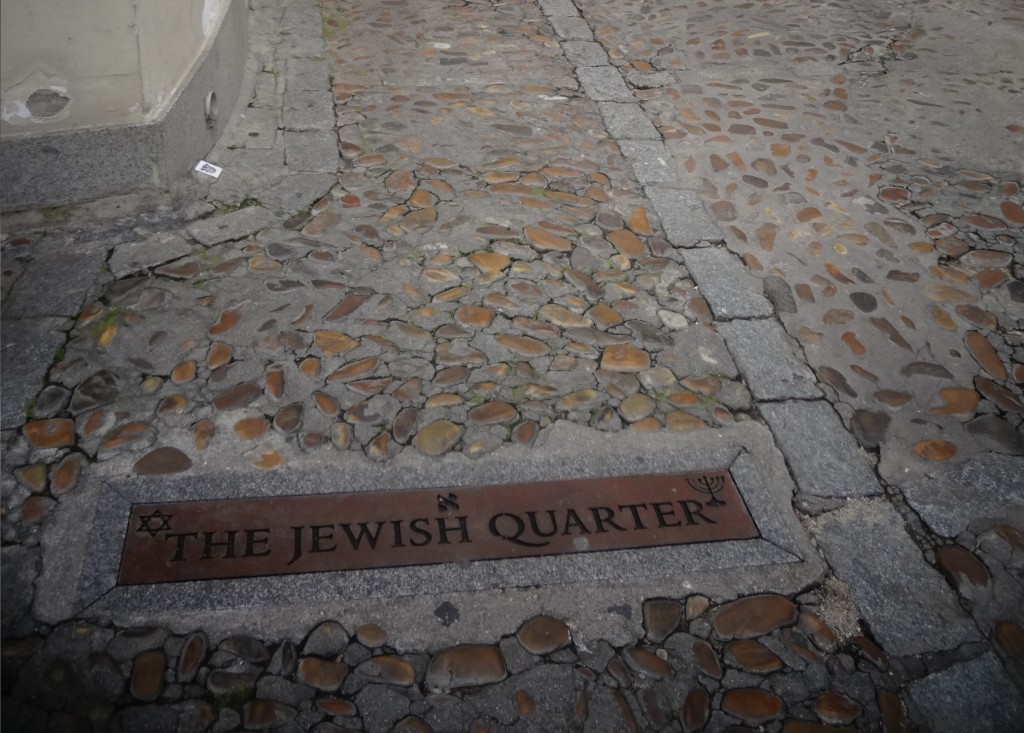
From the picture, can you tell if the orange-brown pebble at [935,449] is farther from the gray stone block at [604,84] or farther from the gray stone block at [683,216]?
the gray stone block at [604,84]

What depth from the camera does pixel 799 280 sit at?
12.1 feet

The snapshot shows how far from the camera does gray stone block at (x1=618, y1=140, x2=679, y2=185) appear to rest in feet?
14.1

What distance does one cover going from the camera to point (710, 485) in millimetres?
2775

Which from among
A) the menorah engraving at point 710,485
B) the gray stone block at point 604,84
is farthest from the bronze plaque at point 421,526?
the gray stone block at point 604,84

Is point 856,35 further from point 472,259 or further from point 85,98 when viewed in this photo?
point 85,98

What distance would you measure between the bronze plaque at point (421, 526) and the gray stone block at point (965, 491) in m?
0.66

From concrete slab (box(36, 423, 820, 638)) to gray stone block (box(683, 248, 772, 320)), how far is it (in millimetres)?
788

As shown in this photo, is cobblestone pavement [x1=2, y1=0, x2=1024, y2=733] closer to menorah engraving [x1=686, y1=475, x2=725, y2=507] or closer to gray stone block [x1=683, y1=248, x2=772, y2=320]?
gray stone block [x1=683, y1=248, x2=772, y2=320]

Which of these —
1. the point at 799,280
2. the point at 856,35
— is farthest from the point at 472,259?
the point at 856,35

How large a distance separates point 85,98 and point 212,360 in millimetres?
1366

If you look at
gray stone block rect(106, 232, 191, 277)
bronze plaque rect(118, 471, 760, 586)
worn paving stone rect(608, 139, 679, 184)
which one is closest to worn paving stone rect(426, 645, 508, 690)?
bronze plaque rect(118, 471, 760, 586)

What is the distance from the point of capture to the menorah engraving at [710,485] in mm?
2740

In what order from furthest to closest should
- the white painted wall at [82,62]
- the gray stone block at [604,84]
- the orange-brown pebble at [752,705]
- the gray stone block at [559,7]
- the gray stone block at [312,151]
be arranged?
1. the gray stone block at [559,7]
2. the gray stone block at [604,84]
3. the gray stone block at [312,151]
4. the white painted wall at [82,62]
5. the orange-brown pebble at [752,705]

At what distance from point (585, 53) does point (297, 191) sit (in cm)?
258
